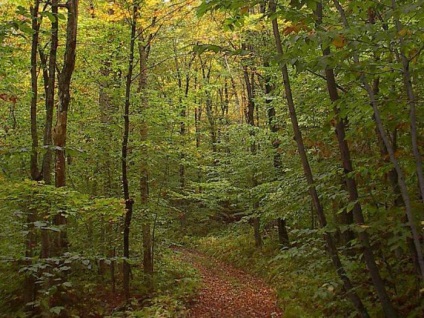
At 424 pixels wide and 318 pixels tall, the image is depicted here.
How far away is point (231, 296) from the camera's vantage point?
11.6 metres

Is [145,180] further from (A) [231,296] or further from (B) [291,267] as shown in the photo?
(B) [291,267]

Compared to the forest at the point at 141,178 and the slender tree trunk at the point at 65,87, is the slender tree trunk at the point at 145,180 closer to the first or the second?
the forest at the point at 141,178

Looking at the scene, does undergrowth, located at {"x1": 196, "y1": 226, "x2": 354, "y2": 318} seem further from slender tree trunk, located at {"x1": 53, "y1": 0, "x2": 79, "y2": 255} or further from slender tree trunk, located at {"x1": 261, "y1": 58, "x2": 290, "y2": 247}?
slender tree trunk, located at {"x1": 53, "y1": 0, "x2": 79, "y2": 255}

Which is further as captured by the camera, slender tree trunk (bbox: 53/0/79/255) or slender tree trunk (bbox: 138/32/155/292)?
slender tree trunk (bbox: 138/32/155/292)

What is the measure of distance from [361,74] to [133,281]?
997 cm

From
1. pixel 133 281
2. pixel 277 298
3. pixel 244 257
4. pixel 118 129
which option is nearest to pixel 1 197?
pixel 118 129

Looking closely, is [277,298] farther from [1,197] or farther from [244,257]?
[1,197]

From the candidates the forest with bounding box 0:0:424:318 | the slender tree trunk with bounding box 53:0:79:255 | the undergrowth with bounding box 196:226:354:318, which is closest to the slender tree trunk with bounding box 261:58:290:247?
the forest with bounding box 0:0:424:318

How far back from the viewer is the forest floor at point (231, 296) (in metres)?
9.88

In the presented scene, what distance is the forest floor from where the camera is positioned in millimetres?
9875

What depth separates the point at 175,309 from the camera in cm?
975

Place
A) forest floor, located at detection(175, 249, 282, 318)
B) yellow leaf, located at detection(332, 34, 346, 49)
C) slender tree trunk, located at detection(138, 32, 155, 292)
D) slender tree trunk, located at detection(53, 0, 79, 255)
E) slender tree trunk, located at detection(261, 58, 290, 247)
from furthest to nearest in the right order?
slender tree trunk, located at detection(261, 58, 290, 247), slender tree trunk, located at detection(138, 32, 155, 292), forest floor, located at detection(175, 249, 282, 318), slender tree trunk, located at detection(53, 0, 79, 255), yellow leaf, located at detection(332, 34, 346, 49)

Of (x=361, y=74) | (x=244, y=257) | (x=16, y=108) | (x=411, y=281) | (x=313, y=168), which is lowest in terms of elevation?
(x=244, y=257)

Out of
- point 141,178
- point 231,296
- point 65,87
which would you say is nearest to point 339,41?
point 65,87
